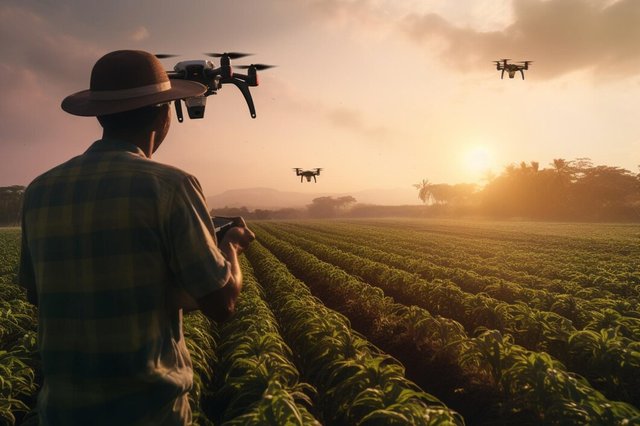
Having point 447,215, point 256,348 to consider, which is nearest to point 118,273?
point 256,348

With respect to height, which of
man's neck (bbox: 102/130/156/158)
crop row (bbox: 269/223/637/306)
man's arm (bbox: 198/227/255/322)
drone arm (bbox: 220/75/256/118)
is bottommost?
crop row (bbox: 269/223/637/306)

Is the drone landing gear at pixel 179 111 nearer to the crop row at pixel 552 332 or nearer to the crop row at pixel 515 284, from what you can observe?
the crop row at pixel 552 332

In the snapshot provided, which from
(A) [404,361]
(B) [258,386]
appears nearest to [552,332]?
(A) [404,361]

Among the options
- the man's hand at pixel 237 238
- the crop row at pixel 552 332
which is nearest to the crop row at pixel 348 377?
the crop row at pixel 552 332

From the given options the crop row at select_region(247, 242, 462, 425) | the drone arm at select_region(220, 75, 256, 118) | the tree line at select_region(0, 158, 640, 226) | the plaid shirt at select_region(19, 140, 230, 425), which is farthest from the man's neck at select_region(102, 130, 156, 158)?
the tree line at select_region(0, 158, 640, 226)

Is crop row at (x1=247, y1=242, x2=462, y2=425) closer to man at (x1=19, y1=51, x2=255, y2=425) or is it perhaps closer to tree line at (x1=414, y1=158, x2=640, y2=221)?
man at (x1=19, y1=51, x2=255, y2=425)

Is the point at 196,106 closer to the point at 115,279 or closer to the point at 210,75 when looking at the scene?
the point at 210,75

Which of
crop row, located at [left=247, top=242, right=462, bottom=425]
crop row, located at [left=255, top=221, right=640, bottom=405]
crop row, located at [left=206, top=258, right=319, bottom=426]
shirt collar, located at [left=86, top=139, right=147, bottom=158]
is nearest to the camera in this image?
Result: shirt collar, located at [left=86, top=139, right=147, bottom=158]
